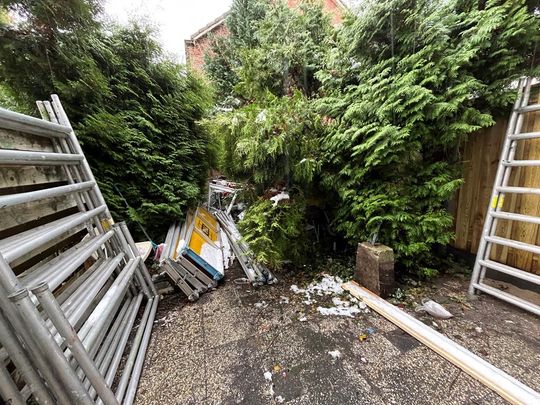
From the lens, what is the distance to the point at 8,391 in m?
0.94

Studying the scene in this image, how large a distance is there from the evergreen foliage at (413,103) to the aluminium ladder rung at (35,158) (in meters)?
2.41

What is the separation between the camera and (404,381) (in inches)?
54.5

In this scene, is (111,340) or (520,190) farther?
(520,190)

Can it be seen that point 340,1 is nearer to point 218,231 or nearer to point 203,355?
point 218,231

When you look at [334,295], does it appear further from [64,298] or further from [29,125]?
[29,125]

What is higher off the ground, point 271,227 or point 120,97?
point 120,97

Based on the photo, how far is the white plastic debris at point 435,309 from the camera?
1851 millimetres

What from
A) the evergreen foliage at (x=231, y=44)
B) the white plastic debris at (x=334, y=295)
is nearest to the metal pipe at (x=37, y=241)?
the white plastic debris at (x=334, y=295)

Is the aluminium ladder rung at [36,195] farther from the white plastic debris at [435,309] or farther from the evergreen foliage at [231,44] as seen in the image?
the evergreen foliage at [231,44]

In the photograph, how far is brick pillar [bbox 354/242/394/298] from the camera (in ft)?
6.99

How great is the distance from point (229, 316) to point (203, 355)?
0.45 meters

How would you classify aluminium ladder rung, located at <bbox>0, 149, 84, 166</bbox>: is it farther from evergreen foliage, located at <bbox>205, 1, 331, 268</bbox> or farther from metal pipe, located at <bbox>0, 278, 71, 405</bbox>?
evergreen foliage, located at <bbox>205, 1, 331, 268</bbox>

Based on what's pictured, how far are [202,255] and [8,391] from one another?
1782 mm

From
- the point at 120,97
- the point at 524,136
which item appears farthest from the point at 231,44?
the point at 524,136
